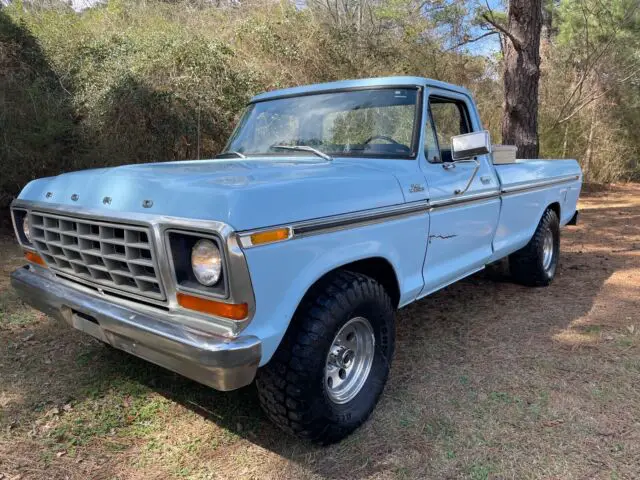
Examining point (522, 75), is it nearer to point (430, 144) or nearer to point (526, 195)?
point (526, 195)

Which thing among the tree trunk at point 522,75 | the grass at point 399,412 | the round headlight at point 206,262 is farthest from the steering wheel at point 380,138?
the tree trunk at point 522,75

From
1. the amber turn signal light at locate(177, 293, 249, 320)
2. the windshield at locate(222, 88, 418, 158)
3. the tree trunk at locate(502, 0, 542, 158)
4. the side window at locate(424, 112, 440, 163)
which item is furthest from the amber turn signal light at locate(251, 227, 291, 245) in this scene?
the tree trunk at locate(502, 0, 542, 158)

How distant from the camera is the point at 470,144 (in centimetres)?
325

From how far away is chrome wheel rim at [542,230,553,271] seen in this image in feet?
17.1

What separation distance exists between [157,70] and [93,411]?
21.6ft

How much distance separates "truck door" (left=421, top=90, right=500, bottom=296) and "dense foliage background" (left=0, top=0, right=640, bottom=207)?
507 cm

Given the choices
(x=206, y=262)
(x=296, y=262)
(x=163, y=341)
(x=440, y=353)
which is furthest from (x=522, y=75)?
(x=163, y=341)

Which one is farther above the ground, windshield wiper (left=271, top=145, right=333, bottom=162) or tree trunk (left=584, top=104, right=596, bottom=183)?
windshield wiper (left=271, top=145, right=333, bottom=162)

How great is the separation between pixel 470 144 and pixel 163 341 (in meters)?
2.25

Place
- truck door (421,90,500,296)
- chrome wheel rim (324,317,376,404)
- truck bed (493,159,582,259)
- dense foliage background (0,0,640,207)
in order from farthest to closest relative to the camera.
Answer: dense foliage background (0,0,640,207) < truck bed (493,159,582,259) < truck door (421,90,500,296) < chrome wheel rim (324,317,376,404)

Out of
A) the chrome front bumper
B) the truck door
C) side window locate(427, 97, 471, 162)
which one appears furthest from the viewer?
side window locate(427, 97, 471, 162)

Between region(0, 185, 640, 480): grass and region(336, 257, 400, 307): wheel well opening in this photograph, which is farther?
region(336, 257, 400, 307): wheel well opening

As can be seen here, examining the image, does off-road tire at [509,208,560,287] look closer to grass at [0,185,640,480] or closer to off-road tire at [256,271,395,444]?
grass at [0,185,640,480]

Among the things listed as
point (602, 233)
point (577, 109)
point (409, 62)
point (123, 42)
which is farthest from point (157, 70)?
point (577, 109)
